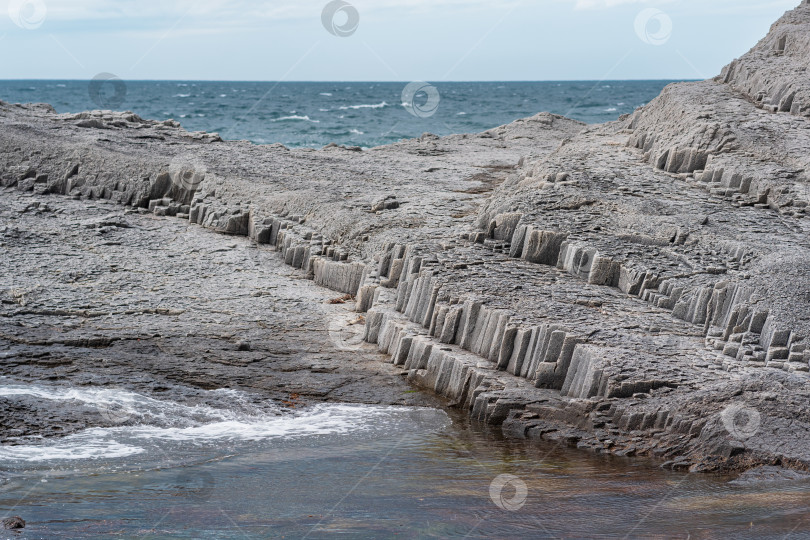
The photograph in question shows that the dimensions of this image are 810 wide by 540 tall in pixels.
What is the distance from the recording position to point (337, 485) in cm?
761

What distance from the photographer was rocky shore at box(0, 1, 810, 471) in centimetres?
877

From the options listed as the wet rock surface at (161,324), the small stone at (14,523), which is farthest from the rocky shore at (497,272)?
the small stone at (14,523)

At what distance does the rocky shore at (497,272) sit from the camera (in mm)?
8773

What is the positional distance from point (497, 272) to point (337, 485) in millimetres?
4442

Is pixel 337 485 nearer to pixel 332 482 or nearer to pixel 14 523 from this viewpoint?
pixel 332 482

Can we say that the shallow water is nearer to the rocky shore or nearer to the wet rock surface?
the wet rock surface

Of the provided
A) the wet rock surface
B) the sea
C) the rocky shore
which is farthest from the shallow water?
the rocky shore

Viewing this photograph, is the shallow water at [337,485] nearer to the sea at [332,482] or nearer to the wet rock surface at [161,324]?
the sea at [332,482]

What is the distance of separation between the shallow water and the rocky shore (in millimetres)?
566

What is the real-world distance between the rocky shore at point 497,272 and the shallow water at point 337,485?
1.86 ft

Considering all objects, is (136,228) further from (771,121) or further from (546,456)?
(771,121)

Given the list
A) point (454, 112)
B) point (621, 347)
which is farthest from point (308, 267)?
point (454, 112)

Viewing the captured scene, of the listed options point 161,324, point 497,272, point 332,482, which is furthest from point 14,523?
point 497,272

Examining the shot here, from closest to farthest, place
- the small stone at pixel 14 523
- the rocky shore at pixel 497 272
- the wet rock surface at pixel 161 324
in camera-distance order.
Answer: the small stone at pixel 14 523 → the rocky shore at pixel 497 272 → the wet rock surface at pixel 161 324
